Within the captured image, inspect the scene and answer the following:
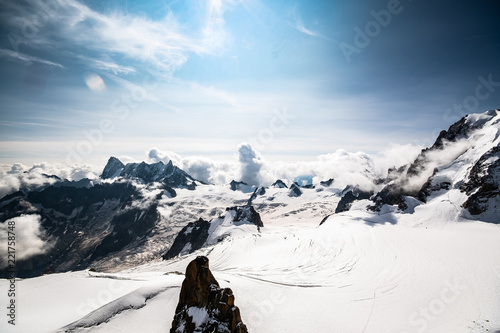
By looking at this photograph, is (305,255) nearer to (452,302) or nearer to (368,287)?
(368,287)

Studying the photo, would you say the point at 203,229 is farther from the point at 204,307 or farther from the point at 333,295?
the point at 204,307

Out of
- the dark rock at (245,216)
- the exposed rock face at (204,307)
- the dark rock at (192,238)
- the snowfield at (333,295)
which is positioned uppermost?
the exposed rock face at (204,307)

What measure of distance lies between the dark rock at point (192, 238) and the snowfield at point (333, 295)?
261 feet

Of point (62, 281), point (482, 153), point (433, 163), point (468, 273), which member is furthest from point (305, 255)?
point (433, 163)

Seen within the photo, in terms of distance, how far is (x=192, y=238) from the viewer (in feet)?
399

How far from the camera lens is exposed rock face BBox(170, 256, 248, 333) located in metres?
18.4

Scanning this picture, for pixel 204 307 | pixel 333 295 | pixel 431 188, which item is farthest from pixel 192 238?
pixel 431 188

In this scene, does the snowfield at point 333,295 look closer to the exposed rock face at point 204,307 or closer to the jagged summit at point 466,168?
the exposed rock face at point 204,307

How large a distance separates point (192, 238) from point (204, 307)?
109265mm

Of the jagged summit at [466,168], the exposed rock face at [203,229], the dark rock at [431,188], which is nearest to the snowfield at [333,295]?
the jagged summit at [466,168]

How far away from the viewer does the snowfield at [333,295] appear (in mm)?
21453

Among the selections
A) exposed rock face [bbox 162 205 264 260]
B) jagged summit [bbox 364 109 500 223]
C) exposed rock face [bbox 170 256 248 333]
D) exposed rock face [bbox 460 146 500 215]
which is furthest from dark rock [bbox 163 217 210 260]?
exposed rock face [bbox 460 146 500 215]

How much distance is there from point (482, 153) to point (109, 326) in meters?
93.6

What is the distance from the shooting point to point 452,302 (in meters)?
25.3
